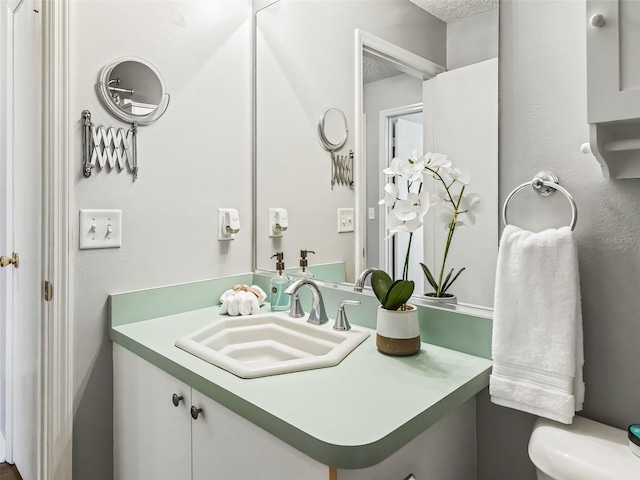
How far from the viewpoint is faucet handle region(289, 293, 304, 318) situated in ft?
4.58

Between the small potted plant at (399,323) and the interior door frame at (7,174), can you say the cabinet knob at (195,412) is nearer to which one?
the small potted plant at (399,323)

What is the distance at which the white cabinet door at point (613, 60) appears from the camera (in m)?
0.72

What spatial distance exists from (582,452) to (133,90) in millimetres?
1512

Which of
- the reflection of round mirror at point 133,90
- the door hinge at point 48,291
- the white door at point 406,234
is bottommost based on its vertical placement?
the door hinge at point 48,291

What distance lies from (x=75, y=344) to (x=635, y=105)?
1.50 metres

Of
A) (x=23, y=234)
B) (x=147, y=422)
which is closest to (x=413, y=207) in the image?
(x=147, y=422)

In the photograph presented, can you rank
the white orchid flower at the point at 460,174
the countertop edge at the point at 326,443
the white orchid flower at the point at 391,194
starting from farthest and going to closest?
the white orchid flower at the point at 391,194 → the white orchid flower at the point at 460,174 → the countertop edge at the point at 326,443

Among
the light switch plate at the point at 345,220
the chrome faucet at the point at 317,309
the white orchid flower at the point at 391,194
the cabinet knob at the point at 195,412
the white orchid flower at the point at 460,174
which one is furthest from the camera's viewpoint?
the light switch plate at the point at 345,220

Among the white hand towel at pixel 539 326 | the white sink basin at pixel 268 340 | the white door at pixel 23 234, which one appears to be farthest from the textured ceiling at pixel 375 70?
the white door at pixel 23 234

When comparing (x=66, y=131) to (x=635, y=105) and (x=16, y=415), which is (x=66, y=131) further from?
(x=635, y=105)

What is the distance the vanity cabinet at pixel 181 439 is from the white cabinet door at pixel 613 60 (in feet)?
2.55

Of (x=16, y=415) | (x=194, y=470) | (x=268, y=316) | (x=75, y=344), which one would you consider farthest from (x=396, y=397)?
(x=16, y=415)

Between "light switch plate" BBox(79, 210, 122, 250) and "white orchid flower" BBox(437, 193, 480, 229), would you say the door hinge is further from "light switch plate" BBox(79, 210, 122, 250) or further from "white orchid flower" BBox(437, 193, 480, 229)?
"white orchid flower" BBox(437, 193, 480, 229)

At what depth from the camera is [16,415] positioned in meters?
1.70
